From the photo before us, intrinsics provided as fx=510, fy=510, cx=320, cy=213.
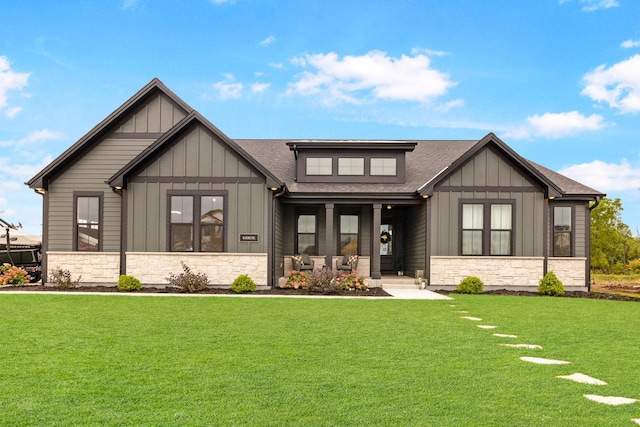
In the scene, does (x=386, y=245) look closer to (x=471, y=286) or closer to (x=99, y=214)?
(x=471, y=286)

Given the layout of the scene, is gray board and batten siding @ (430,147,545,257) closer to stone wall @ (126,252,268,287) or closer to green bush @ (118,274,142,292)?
stone wall @ (126,252,268,287)

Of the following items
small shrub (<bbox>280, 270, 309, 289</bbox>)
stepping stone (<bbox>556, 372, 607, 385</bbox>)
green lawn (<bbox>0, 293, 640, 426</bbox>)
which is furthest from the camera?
small shrub (<bbox>280, 270, 309, 289</bbox>)

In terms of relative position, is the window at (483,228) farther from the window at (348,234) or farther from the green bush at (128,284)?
the green bush at (128,284)

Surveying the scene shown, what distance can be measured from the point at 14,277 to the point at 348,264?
10.7m

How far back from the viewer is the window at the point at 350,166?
17.7m

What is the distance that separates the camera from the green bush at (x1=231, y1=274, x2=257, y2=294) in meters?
14.7

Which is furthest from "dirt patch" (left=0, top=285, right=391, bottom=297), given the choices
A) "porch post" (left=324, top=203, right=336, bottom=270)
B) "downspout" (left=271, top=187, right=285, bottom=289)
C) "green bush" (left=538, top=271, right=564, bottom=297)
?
"green bush" (left=538, top=271, right=564, bottom=297)

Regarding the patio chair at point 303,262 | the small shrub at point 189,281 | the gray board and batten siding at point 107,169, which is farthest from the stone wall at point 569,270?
the gray board and batten siding at point 107,169

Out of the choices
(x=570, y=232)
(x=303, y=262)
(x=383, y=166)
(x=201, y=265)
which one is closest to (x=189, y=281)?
(x=201, y=265)

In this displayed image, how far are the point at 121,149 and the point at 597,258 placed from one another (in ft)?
72.6

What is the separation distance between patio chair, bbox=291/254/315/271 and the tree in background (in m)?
14.7

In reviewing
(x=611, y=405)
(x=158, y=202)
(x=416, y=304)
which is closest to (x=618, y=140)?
(x=416, y=304)

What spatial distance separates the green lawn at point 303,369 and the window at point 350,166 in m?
8.47

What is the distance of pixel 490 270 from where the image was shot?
1617 cm
